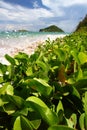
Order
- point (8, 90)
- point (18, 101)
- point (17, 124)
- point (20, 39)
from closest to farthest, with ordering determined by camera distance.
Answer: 1. point (17, 124)
2. point (18, 101)
3. point (8, 90)
4. point (20, 39)

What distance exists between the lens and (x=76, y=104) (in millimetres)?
1146

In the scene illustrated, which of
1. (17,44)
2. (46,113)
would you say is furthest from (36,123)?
(17,44)

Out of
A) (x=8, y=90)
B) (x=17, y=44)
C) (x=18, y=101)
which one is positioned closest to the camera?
(x=18, y=101)

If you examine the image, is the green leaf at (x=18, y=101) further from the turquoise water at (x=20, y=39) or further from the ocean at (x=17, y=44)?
the turquoise water at (x=20, y=39)

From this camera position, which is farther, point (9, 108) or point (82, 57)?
point (82, 57)

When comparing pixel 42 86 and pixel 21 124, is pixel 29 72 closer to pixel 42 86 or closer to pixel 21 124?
pixel 42 86

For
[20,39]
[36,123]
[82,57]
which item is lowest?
[20,39]

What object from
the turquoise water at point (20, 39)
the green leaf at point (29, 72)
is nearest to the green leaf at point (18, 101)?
the green leaf at point (29, 72)

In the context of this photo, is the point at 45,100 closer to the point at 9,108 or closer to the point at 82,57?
the point at 9,108

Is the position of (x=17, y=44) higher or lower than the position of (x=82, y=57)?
lower

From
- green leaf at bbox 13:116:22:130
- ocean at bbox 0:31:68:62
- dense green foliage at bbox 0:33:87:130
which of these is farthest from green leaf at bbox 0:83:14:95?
ocean at bbox 0:31:68:62

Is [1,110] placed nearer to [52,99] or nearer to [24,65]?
[52,99]

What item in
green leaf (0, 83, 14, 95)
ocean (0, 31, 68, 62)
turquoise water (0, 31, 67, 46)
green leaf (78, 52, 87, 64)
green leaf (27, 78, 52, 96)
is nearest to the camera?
green leaf (27, 78, 52, 96)

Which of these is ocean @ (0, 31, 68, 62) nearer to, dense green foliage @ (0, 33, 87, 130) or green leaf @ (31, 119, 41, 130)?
dense green foliage @ (0, 33, 87, 130)
